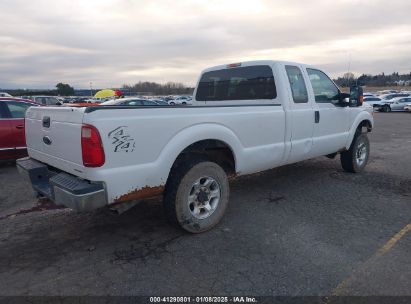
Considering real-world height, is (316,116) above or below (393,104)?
above

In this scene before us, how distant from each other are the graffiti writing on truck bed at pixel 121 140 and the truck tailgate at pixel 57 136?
0.32m

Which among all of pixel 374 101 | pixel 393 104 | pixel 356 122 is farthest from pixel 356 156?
pixel 374 101

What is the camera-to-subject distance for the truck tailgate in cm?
316

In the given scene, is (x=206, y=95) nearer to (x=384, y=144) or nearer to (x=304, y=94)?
(x=304, y=94)

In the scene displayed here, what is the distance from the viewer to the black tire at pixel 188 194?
144 inches

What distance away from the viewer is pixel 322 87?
5.68 metres

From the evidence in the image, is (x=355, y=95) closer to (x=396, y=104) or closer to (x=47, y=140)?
(x=47, y=140)

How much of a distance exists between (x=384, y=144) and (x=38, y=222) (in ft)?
34.5

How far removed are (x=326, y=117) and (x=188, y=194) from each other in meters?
3.00

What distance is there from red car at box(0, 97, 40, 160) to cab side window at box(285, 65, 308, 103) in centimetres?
584

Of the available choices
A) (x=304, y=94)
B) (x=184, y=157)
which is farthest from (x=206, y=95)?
(x=184, y=157)

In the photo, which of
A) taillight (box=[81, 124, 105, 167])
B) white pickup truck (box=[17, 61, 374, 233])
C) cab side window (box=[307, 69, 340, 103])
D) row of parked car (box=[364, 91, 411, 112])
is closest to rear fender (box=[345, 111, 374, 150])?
white pickup truck (box=[17, 61, 374, 233])

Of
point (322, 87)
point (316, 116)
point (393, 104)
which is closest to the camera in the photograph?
point (316, 116)

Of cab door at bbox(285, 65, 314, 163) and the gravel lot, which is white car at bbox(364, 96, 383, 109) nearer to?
the gravel lot
